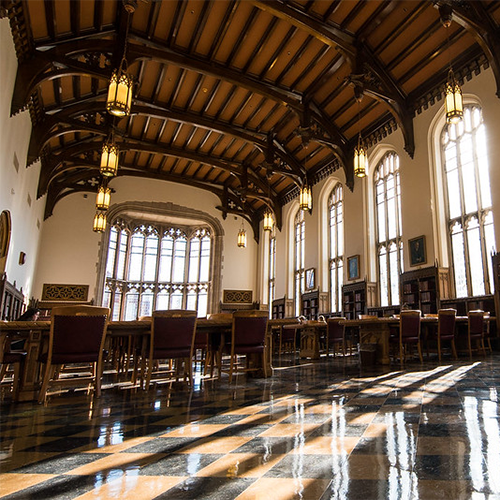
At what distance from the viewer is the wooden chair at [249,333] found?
404 cm

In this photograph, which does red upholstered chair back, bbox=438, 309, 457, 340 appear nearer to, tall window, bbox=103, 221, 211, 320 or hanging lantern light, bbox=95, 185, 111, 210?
hanging lantern light, bbox=95, 185, 111, 210

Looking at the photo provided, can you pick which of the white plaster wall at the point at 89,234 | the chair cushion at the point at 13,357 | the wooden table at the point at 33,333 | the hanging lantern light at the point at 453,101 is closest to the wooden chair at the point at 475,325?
the hanging lantern light at the point at 453,101

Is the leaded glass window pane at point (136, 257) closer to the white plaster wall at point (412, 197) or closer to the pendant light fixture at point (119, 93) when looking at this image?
the white plaster wall at point (412, 197)

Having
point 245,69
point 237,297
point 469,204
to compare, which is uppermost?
point 245,69

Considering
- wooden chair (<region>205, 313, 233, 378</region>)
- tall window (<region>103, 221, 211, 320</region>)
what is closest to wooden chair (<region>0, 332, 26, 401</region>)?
wooden chair (<region>205, 313, 233, 378</region>)

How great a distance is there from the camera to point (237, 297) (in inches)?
615

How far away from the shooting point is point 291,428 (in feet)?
6.68

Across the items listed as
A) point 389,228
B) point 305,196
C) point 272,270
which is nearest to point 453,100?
point 305,196

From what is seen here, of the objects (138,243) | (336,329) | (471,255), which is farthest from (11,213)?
(471,255)

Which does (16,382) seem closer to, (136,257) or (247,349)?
(247,349)

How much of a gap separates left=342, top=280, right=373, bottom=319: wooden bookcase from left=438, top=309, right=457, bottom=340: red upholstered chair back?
4039 millimetres

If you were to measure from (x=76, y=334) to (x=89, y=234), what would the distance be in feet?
36.6

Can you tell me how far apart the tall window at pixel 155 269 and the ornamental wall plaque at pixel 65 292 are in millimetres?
1717

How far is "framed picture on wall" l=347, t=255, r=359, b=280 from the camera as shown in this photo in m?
10.6
